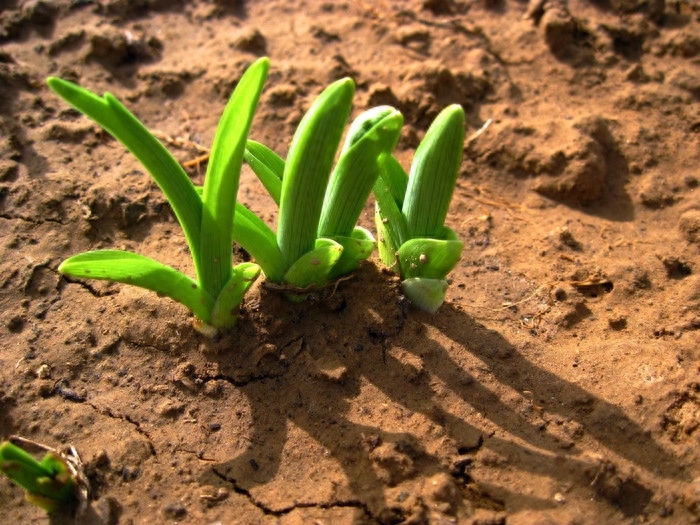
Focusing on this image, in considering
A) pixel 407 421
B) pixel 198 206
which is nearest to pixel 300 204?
pixel 198 206

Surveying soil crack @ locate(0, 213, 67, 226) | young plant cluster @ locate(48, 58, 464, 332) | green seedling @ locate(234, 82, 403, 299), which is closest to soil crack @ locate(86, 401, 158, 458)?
young plant cluster @ locate(48, 58, 464, 332)

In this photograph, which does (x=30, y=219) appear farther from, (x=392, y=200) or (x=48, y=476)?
(x=392, y=200)

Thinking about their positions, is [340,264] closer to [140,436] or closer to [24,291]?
[140,436]

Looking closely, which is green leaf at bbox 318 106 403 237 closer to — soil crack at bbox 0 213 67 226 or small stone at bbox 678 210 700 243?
soil crack at bbox 0 213 67 226

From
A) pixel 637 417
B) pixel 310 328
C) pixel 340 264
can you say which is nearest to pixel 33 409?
pixel 310 328

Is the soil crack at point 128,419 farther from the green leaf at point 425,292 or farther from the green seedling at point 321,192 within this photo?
the green leaf at point 425,292

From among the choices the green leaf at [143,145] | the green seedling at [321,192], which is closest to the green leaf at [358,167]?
the green seedling at [321,192]
